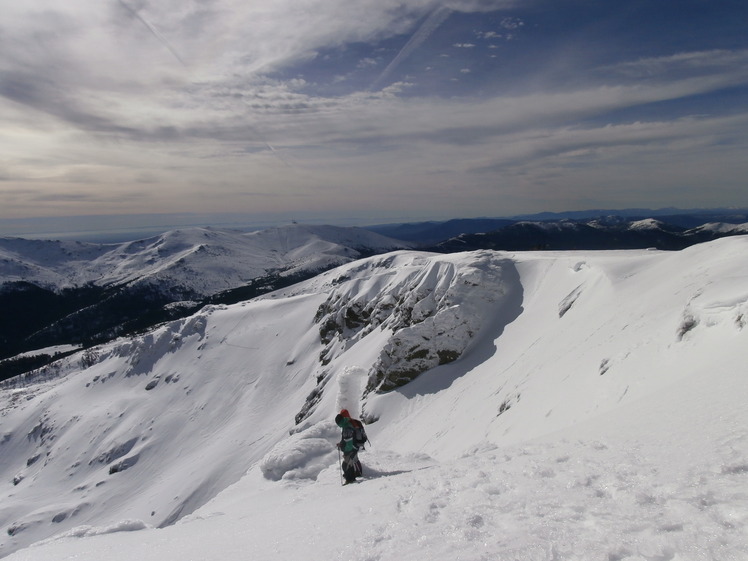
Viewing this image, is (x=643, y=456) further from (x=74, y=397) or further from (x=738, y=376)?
(x=74, y=397)

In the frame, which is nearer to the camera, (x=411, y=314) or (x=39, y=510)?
(x=411, y=314)

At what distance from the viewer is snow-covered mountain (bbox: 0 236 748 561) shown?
19.1 ft

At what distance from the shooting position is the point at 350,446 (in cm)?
1235

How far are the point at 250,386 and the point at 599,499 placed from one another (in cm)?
7053

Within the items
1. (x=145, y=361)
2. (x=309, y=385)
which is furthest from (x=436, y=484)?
(x=145, y=361)

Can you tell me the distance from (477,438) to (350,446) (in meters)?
10.9

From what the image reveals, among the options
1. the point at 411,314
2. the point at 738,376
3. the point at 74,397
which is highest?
the point at 738,376

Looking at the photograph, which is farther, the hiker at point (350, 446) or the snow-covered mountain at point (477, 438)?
the hiker at point (350, 446)

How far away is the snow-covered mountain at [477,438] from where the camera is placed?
582 centimetres

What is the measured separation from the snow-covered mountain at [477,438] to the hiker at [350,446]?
63 centimetres

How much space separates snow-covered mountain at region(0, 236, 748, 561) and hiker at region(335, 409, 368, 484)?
63 cm

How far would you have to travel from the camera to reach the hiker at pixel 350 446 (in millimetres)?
12383

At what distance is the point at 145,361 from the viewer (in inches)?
3649

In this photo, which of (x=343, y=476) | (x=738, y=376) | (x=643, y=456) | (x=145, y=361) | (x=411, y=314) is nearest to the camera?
(x=643, y=456)
